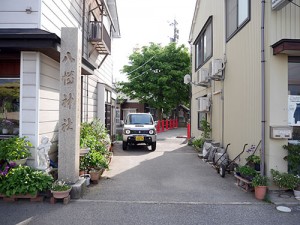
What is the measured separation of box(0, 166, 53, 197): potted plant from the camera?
19.0 ft

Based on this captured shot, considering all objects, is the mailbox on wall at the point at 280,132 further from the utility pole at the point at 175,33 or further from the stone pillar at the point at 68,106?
the utility pole at the point at 175,33

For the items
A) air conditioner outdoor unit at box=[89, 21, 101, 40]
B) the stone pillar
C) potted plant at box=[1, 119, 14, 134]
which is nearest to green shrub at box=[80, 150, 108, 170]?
the stone pillar

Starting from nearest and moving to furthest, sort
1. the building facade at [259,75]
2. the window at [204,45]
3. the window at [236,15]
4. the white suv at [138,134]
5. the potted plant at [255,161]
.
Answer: the building facade at [259,75] < the potted plant at [255,161] < the window at [236,15] < the window at [204,45] < the white suv at [138,134]

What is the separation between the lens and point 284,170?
6.67m

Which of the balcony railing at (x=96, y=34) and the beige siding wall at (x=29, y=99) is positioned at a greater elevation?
the balcony railing at (x=96, y=34)

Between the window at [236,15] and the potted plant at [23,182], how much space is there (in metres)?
6.94

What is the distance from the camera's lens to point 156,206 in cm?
584

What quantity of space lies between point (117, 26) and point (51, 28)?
1110cm

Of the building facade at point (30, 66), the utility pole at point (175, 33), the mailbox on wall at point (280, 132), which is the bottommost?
the mailbox on wall at point (280, 132)

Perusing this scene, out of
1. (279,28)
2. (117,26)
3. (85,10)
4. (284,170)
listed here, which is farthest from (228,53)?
(117,26)

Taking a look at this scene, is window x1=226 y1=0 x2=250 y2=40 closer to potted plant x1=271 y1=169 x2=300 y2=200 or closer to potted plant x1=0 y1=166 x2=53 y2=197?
potted plant x1=271 y1=169 x2=300 y2=200

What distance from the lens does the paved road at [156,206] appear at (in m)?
5.11

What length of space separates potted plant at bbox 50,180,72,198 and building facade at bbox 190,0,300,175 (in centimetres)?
464

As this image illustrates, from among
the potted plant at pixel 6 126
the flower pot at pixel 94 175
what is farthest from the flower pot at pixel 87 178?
the potted plant at pixel 6 126
